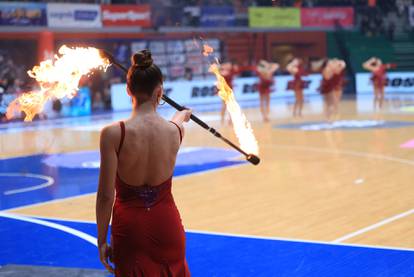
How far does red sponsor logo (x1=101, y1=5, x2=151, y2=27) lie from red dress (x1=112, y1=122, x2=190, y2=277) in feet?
85.4

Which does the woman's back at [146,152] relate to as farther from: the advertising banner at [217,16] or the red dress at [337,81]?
the advertising banner at [217,16]

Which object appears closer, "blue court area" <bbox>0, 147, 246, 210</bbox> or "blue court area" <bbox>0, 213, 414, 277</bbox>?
"blue court area" <bbox>0, 213, 414, 277</bbox>

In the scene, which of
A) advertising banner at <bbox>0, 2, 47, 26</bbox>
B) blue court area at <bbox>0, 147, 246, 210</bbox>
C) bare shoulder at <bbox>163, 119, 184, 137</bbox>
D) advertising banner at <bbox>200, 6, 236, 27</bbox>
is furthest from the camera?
advertising banner at <bbox>200, 6, 236, 27</bbox>

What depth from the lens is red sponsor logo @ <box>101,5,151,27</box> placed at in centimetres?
2906

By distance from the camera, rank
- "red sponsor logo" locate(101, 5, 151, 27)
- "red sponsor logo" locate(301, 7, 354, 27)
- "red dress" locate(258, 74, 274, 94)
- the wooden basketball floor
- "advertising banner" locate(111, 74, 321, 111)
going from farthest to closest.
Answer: "red sponsor logo" locate(301, 7, 354, 27) → "red sponsor logo" locate(101, 5, 151, 27) → "advertising banner" locate(111, 74, 321, 111) → "red dress" locate(258, 74, 274, 94) → the wooden basketball floor

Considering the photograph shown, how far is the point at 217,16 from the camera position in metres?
32.4

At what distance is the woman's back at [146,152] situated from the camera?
3633mm

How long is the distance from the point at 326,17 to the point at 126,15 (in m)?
12.2

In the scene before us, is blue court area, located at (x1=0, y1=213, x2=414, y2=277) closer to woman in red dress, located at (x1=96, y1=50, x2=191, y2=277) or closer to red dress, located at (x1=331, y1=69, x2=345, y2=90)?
woman in red dress, located at (x1=96, y1=50, x2=191, y2=277)

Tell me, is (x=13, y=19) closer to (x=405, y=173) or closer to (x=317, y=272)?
(x=405, y=173)

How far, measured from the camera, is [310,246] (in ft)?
23.4

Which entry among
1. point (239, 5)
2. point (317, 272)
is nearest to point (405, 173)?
point (317, 272)

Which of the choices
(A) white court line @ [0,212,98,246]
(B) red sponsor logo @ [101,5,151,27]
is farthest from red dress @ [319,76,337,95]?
(A) white court line @ [0,212,98,246]

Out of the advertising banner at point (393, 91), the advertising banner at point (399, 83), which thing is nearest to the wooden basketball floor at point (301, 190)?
the advertising banner at point (393, 91)
